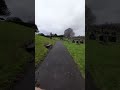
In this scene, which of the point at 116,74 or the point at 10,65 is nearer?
the point at 116,74

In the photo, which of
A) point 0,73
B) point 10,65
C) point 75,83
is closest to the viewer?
point 75,83

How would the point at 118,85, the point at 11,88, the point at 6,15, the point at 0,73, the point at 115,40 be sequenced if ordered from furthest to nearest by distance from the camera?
the point at 6,15, the point at 115,40, the point at 0,73, the point at 118,85, the point at 11,88

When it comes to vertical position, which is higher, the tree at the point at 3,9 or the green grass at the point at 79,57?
the tree at the point at 3,9

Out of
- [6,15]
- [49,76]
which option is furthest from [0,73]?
[6,15]

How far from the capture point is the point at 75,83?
10953 mm

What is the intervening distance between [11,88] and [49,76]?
3.53 meters

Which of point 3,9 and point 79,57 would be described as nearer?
point 79,57

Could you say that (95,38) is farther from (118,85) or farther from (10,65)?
(118,85)

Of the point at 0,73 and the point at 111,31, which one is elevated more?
the point at 111,31

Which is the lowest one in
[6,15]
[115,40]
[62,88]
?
[62,88]

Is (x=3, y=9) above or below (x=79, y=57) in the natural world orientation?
above

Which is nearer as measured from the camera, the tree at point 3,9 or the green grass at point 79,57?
the green grass at point 79,57

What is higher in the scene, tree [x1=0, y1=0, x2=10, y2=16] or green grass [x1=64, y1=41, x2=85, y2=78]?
tree [x1=0, y1=0, x2=10, y2=16]

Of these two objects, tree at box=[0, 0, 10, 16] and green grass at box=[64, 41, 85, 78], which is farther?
tree at box=[0, 0, 10, 16]
